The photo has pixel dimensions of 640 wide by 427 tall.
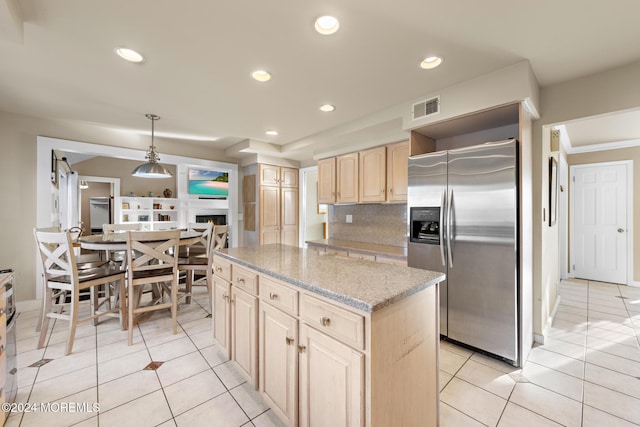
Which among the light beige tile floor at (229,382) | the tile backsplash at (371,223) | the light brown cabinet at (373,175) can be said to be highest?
the light brown cabinet at (373,175)

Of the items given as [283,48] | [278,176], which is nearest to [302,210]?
[278,176]

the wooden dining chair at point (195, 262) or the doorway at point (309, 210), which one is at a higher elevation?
the doorway at point (309, 210)

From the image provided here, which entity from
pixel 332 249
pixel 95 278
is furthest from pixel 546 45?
pixel 95 278

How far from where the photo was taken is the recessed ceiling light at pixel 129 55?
6.36 feet

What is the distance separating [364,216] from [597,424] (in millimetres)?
2891

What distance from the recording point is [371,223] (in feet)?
12.8

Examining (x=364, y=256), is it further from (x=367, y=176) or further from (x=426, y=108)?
(x=426, y=108)

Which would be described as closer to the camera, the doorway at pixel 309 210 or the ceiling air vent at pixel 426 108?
the ceiling air vent at pixel 426 108

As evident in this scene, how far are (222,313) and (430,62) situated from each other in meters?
2.59

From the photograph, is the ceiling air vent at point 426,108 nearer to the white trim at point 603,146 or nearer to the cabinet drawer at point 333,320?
the cabinet drawer at point 333,320

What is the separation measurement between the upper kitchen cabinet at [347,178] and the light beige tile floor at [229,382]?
2.08 meters

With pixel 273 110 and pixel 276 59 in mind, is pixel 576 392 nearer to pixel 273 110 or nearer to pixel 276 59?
pixel 276 59

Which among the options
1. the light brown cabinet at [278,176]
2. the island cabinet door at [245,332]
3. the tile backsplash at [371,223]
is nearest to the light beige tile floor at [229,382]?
the island cabinet door at [245,332]

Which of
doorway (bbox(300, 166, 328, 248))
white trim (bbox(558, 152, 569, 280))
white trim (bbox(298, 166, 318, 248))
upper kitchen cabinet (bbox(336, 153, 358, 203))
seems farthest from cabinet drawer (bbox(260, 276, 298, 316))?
white trim (bbox(558, 152, 569, 280))
